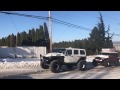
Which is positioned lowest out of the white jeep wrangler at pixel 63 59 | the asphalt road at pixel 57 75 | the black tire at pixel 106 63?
the asphalt road at pixel 57 75

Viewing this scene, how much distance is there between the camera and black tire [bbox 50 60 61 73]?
45.2 feet

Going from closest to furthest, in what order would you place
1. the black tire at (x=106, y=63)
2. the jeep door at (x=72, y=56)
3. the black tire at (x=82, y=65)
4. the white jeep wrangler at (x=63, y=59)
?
the white jeep wrangler at (x=63, y=59)
the jeep door at (x=72, y=56)
the black tire at (x=82, y=65)
the black tire at (x=106, y=63)

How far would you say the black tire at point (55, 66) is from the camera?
45.2ft

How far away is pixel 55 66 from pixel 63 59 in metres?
0.78

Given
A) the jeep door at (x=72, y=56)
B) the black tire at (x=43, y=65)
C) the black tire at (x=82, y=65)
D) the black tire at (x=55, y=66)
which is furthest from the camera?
the black tire at (x=82, y=65)

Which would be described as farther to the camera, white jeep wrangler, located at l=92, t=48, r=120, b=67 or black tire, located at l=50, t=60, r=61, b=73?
white jeep wrangler, located at l=92, t=48, r=120, b=67

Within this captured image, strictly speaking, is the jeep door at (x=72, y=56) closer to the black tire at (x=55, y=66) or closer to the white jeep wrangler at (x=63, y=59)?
the white jeep wrangler at (x=63, y=59)

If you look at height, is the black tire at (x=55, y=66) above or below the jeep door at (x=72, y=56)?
below

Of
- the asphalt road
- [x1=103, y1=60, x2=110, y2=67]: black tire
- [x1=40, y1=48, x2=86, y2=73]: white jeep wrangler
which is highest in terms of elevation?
[x1=40, y1=48, x2=86, y2=73]: white jeep wrangler

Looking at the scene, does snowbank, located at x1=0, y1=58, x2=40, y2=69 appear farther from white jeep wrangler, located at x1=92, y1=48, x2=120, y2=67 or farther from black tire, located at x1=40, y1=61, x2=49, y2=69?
white jeep wrangler, located at x1=92, y1=48, x2=120, y2=67

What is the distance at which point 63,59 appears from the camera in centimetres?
1448

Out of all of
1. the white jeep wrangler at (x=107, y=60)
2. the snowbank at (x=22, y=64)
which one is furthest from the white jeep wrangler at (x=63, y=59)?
the white jeep wrangler at (x=107, y=60)

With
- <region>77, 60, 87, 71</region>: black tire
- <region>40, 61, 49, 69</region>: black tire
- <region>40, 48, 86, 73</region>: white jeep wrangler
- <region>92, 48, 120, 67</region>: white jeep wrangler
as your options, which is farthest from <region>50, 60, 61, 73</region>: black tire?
<region>92, 48, 120, 67</region>: white jeep wrangler

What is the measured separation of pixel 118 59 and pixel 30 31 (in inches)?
375
